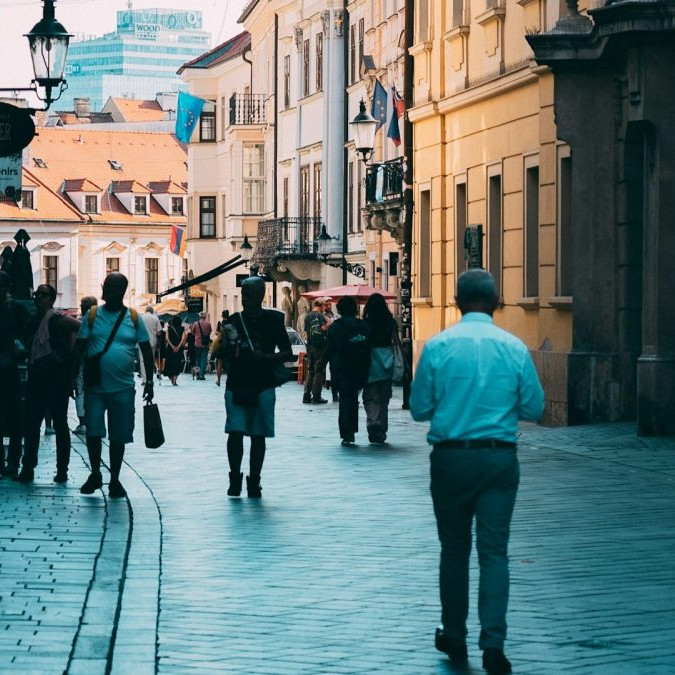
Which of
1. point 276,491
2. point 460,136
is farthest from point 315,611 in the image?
point 460,136

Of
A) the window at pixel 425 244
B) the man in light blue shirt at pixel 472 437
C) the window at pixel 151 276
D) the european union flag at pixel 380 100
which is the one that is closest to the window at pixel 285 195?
the european union flag at pixel 380 100

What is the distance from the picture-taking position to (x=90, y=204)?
105688mm

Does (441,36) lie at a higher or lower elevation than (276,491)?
higher

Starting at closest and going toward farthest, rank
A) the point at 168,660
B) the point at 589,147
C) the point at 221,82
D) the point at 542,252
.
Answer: the point at 168,660 → the point at 589,147 → the point at 542,252 → the point at 221,82

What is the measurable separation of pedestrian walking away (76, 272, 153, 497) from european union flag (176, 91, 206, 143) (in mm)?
51270

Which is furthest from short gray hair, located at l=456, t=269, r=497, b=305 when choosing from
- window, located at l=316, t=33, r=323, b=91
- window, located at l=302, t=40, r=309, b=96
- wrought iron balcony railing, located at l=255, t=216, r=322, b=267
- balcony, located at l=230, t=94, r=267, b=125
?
balcony, located at l=230, t=94, r=267, b=125

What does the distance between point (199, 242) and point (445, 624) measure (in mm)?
68866

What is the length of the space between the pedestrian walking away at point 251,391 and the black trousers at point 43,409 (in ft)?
5.15

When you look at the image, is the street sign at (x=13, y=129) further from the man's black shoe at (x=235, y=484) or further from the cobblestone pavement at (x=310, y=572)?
the man's black shoe at (x=235, y=484)

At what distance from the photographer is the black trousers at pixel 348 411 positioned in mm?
20625

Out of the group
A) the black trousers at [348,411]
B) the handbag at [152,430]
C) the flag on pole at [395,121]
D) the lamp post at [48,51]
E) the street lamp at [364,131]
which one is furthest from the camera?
the flag on pole at [395,121]

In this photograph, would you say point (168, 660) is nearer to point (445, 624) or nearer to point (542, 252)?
point (445, 624)

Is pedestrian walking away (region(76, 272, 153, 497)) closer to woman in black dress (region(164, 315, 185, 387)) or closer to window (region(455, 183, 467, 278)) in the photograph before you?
window (region(455, 183, 467, 278))

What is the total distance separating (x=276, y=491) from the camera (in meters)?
15.1
